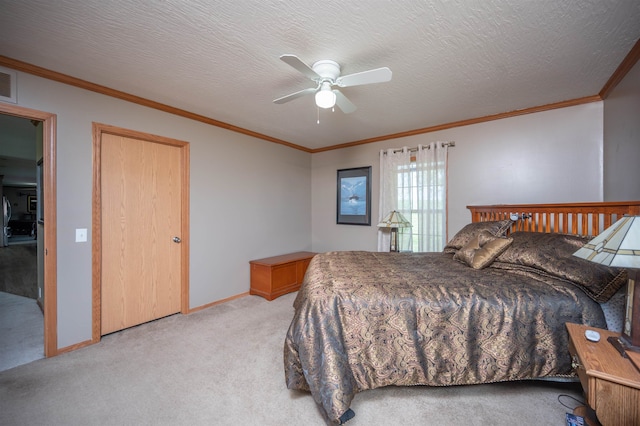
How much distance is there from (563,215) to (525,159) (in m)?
0.81

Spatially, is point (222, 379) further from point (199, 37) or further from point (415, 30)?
point (415, 30)

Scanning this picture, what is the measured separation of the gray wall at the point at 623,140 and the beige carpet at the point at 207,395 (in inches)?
68.9

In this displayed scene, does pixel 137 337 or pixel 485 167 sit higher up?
pixel 485 167

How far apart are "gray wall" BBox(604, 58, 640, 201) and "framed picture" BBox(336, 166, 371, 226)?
2774 millimetres

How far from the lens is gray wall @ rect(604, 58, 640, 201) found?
199 cm

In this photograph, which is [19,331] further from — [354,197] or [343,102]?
[354,197]

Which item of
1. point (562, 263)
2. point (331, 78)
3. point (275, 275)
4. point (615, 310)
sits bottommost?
point (275, 275)

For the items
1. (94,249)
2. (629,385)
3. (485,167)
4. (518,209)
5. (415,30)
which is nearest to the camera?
(629,385)

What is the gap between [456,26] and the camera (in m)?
1.67

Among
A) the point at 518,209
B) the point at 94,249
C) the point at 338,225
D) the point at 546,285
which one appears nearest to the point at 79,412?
the point at 94,249

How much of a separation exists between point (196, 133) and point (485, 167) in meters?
3.86

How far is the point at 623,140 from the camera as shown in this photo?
2.21m

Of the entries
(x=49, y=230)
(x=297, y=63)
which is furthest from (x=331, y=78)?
(x=49, y=230)

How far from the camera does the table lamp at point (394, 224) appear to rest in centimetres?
368
